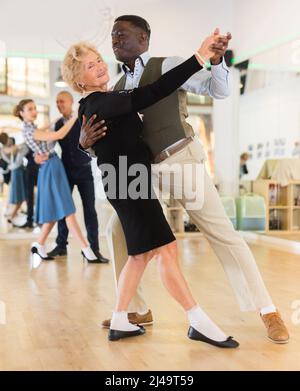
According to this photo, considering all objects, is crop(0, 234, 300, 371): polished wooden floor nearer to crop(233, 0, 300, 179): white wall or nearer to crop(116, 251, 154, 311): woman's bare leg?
crop(116, 251, 154, 311): woman's bare leg

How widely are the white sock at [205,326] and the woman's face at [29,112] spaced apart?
10.3 ft

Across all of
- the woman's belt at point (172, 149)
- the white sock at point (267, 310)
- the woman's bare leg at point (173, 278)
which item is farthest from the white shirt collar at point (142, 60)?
the white sock at point (267, 310)

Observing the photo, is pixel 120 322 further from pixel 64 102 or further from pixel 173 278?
pixel 64 102

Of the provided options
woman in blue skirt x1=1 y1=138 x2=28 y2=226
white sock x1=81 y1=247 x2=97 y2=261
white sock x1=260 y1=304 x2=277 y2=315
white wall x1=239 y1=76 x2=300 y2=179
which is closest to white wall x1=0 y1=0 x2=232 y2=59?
white wall x1=239 y1=76 x2=300 y2=179

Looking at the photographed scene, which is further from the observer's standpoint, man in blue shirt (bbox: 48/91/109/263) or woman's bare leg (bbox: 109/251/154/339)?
man in blue shirt (bbox: 48/91/109/263)

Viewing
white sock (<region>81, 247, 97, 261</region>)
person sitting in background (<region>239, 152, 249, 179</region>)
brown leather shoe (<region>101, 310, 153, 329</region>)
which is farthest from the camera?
person sitting in background (<region>239, 152, 249, 179</region>)

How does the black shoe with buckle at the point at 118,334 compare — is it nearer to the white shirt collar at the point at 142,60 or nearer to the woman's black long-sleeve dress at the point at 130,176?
the woman's black long-sleeve dress at the point at 130,176

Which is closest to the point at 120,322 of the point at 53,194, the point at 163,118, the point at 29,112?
the point at 163,118

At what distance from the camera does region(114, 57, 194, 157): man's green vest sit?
2375 mm

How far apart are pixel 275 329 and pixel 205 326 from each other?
295 mm

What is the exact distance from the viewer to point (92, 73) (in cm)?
238

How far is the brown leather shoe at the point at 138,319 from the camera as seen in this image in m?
2.68

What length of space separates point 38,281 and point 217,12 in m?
4.80

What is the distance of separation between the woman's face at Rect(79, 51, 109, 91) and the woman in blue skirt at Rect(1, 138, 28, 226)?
483cm
